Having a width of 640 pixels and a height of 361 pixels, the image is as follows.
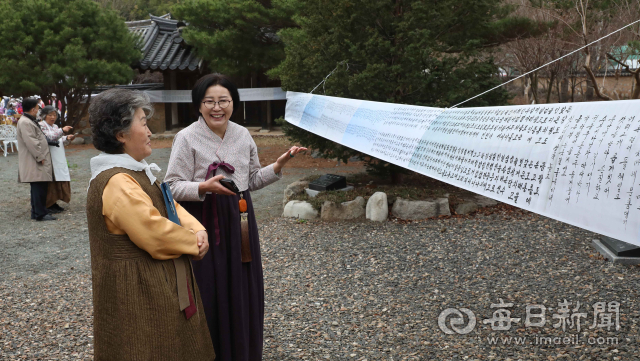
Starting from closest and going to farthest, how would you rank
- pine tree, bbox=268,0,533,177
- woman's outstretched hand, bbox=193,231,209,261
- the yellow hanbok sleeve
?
the yellow hanbok sleeve, woman's outstretched hand, bbox=193,231,209,261, pine tree, bbox=268,0,533,177

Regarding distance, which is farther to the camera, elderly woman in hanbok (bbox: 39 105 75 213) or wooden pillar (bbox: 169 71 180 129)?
wooden pillar (bbox: 169 71 180 129)

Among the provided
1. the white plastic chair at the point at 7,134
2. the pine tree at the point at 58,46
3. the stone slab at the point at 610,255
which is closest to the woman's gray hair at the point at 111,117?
the stone slab at the point at 610,255

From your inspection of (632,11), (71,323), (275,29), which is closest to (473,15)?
(632,11)

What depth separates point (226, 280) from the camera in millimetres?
2568

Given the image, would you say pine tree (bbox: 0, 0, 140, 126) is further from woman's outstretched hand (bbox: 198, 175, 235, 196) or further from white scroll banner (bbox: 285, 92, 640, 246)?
woman's outstretched hand (bbox: 198, 175, 235, 196)

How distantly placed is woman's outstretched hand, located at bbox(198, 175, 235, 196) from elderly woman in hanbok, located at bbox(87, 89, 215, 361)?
317 millimetres

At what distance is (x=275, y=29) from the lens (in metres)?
14.1

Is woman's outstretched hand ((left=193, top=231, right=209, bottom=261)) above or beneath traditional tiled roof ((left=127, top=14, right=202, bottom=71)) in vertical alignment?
beneath

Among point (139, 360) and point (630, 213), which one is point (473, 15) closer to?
point (630, 213)

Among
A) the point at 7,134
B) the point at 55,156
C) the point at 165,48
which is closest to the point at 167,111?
the point at 165,48

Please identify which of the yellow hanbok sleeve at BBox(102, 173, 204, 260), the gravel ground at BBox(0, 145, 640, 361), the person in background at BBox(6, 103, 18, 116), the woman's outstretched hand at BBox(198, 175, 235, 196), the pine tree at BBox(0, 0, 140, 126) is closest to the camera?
the yellow hanbok sleeve at BBox(102, 173, 204, 260)

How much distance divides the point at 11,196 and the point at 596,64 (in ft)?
42.6

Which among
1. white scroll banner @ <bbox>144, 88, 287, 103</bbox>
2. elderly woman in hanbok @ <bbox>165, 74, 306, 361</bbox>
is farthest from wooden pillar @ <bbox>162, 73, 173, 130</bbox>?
elderly woman in hanbok @ <bbox>165, 74, 306, 361</bbox>

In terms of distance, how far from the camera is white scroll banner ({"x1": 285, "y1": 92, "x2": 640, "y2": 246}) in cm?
211
